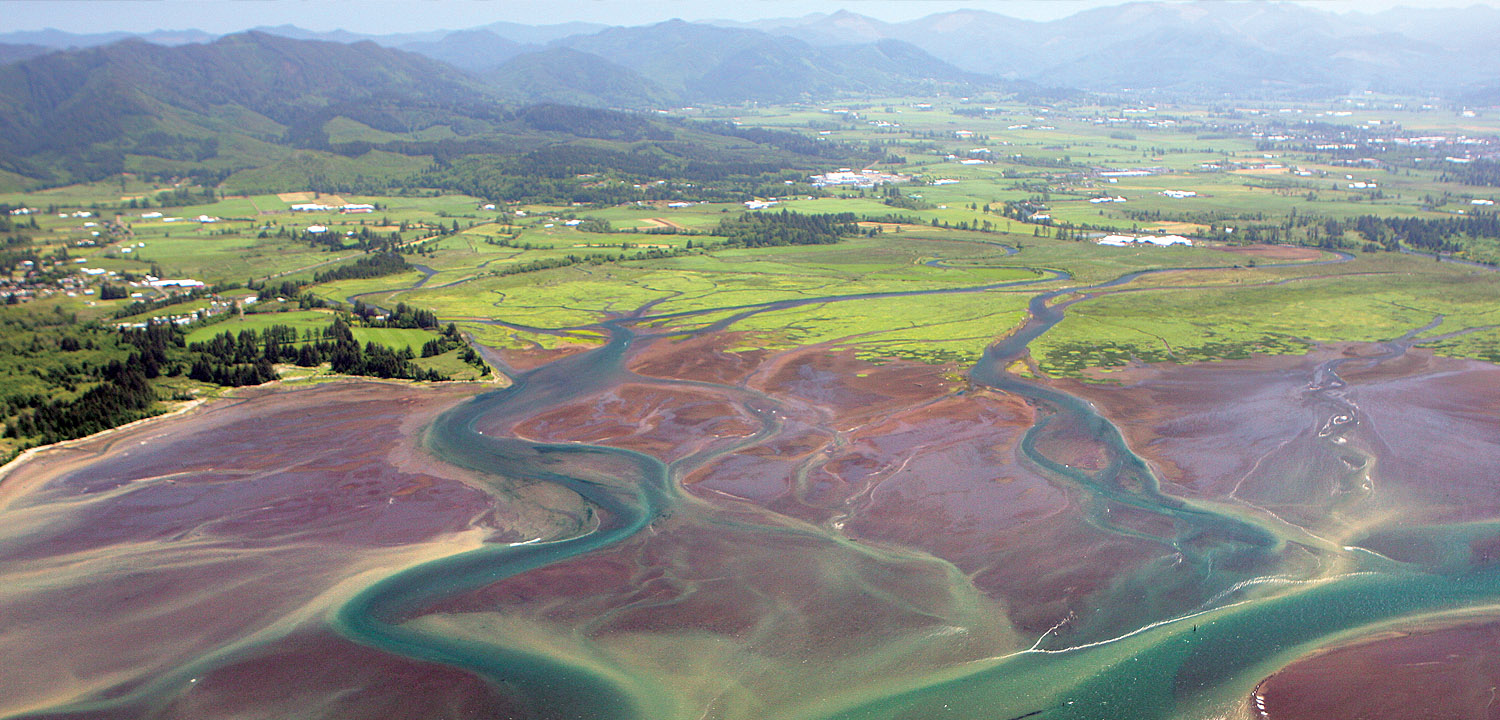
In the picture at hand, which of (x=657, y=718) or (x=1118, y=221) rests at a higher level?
(x=1118, y=221)

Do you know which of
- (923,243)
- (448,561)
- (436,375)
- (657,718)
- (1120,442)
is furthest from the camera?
(923,243)

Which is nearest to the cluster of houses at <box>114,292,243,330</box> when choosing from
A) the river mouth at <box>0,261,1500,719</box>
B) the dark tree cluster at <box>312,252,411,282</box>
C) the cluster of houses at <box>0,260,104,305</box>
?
the dark tree cluster at <box>312,252,411,282</box>

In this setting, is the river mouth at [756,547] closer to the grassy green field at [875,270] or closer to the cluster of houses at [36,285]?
the grassy green field at [875,270]

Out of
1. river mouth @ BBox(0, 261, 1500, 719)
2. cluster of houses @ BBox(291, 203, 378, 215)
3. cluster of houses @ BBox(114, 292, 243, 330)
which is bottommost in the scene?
river mouth @ BBox(0, 261, 1500, 719)

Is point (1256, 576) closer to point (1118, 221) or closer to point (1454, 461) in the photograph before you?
point (1454, 461)

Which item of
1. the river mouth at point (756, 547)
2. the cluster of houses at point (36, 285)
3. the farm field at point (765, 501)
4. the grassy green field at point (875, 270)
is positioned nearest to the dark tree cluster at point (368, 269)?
the grassy green field at point (875, 270)

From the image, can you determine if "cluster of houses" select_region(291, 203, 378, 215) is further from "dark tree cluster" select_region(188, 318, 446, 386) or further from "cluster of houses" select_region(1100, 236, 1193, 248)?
"cluster of houses" select_region(1100, 236, 1193, 248)

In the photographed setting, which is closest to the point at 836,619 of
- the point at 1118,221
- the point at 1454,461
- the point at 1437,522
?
the point at 1437,522
